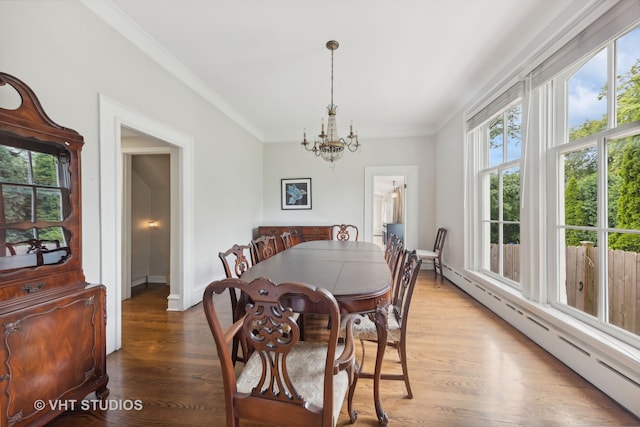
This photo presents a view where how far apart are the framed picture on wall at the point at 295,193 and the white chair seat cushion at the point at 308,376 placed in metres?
4.21

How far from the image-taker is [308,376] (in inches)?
45.1

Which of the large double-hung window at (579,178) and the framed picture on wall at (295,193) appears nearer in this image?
the large double-hung window at (579,178)

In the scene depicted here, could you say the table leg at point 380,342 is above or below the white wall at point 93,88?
below

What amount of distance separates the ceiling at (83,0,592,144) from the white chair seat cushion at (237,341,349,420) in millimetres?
2376

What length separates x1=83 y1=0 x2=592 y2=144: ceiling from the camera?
6.65 ft

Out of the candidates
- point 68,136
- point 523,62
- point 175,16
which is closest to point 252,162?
point 175,16

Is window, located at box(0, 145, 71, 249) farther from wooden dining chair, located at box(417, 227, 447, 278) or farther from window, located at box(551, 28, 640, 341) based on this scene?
wooden dining chair, located at box(417, 227, 447, 278)

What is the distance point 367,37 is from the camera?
2.38m

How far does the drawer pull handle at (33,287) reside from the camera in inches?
51.4

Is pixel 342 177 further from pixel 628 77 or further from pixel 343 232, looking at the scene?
pixel 628 77

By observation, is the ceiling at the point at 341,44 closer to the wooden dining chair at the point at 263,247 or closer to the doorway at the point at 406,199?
the doorway at the point at 406,199

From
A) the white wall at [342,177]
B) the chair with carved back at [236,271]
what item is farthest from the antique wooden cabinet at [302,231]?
the chair with carved back at [236,271]

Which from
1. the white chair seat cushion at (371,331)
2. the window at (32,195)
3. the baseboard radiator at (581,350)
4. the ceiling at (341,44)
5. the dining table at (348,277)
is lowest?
the baseboard radiator at (581,350)

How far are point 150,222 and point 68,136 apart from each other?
9.46 ft
